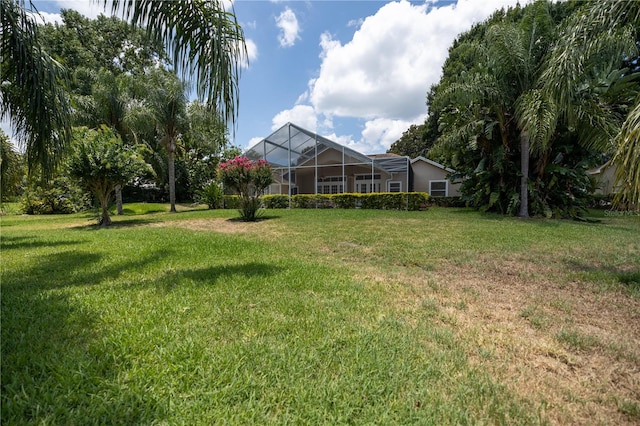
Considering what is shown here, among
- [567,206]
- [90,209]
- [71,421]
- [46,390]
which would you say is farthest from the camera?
[90,209]

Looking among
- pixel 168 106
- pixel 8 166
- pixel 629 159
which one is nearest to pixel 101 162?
pixel 8 166

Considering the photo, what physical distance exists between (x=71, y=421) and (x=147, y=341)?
0.81 m

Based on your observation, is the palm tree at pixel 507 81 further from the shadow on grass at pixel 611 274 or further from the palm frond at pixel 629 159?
the palm frond at pixel 629 159

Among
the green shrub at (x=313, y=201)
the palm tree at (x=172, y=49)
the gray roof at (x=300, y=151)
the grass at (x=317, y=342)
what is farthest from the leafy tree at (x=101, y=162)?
the green shrub at (x=313, y=201)

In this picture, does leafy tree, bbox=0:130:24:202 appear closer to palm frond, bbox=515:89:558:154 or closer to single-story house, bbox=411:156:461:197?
palm frond, bbox=515:89:558:154

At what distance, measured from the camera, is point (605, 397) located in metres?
1.84

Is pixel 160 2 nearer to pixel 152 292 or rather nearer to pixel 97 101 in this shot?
pixel 152 292

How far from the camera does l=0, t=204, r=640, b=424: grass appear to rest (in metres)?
1.69

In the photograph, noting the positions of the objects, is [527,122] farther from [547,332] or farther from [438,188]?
[438,188]

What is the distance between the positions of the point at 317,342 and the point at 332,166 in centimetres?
1973

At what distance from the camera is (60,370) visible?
6.28ft

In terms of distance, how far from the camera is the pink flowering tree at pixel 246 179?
1207 centimetres

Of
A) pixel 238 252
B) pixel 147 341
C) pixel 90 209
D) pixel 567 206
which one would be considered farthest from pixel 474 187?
pixel 90 209

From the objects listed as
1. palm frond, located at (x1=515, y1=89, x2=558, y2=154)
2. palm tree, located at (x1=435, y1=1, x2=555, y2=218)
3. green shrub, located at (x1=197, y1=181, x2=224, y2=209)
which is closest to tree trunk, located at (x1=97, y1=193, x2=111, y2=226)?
green shrub, located at (x1=197, y1=181, x2=224, y2=209)
